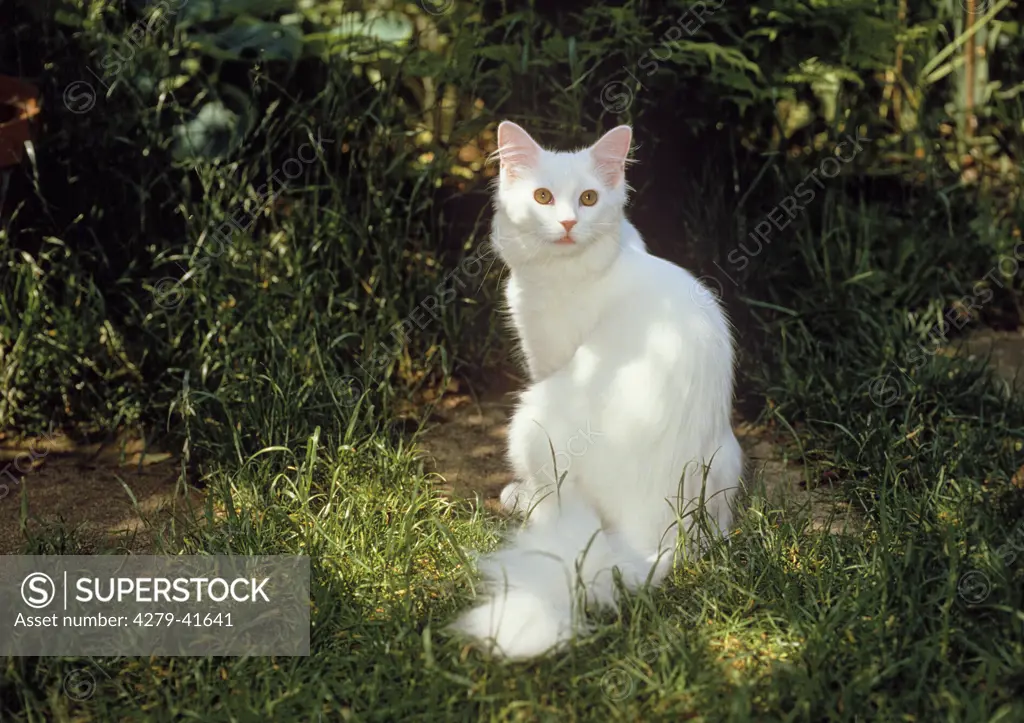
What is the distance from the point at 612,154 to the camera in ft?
10.8

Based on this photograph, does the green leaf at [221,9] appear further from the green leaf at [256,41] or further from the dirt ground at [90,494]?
the dirt ground at [90,494]

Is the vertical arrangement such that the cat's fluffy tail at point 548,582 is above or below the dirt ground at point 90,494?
above

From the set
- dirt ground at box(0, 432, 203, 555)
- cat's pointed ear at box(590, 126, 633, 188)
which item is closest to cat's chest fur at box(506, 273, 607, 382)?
cat's pointed ear at box(590, 126, 633, 188)

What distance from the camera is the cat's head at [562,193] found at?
323 centimetres

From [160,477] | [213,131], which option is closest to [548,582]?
[160,477]

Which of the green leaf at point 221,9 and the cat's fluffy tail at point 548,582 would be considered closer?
the cat's fluffy tail at point 548,582

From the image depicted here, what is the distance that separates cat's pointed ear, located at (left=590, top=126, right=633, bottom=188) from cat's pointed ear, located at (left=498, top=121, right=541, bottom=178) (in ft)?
0.58

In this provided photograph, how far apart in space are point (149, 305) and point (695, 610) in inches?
109

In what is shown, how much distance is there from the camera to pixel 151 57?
14.5 feet

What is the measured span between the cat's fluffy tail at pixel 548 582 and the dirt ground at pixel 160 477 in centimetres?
60

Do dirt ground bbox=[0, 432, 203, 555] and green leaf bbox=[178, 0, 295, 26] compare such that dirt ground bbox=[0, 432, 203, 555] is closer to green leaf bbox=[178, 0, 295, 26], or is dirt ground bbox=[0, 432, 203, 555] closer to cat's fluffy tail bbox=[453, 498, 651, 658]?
cat's fluffy tail bbox=[453, 498, 651, 658]

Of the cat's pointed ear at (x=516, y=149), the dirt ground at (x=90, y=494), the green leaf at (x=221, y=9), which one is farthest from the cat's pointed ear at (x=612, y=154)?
the green leaf at (x=221, y=9)

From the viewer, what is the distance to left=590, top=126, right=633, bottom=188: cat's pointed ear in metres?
3.26

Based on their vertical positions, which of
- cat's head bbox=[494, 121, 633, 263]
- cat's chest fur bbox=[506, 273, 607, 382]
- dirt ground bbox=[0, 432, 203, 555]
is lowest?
dirt ground bbox=[0, 432, 203, 555]
